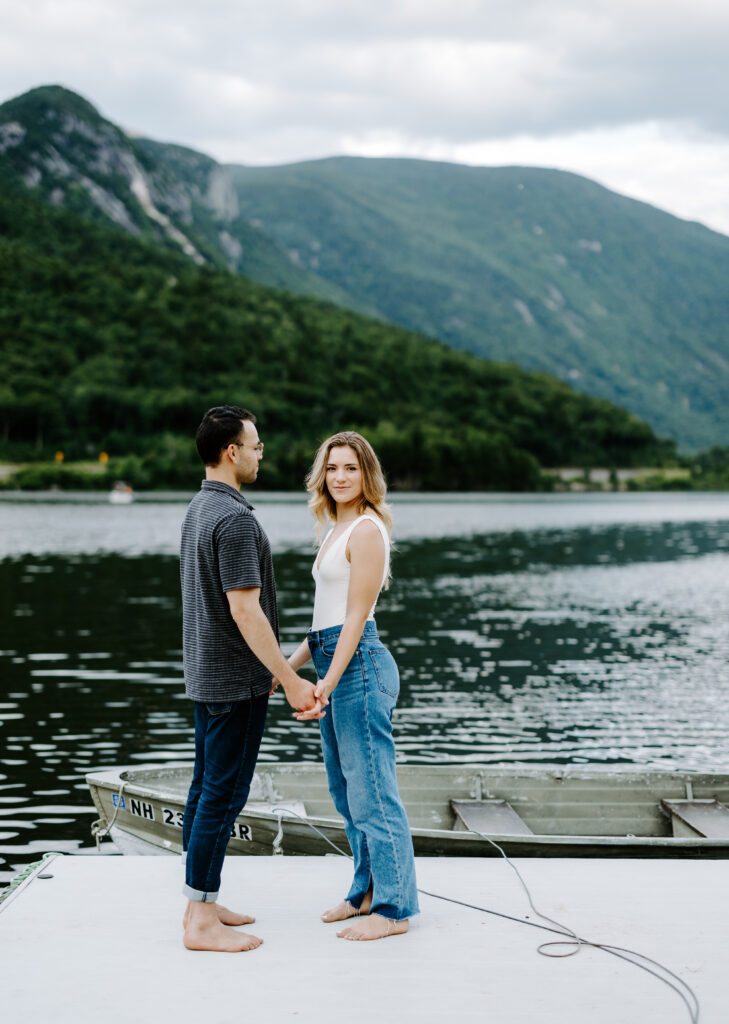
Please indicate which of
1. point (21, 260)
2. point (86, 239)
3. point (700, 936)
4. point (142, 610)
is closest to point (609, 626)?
point (142, 610)

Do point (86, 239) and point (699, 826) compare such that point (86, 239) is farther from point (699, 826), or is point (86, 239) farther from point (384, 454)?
point (699, 826)

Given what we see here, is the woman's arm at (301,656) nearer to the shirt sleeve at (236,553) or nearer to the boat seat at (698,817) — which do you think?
the shirt sleeve at (236,553)

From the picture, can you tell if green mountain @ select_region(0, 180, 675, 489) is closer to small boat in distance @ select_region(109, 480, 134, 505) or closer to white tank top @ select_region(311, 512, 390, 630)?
small boat in distance @ select_region(109, 480, 134, 505)

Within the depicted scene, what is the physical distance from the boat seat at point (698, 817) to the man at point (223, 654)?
174 inches

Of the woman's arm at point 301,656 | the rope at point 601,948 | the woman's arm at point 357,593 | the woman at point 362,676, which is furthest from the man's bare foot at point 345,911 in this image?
the woman's arm at point 301,656

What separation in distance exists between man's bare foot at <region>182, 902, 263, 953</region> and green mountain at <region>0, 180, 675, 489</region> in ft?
461

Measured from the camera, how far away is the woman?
514 centimetres

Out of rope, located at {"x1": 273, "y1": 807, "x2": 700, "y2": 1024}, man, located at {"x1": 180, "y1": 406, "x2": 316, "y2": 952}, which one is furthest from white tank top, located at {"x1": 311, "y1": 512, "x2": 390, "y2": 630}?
rope, located at {"x1": 273, "y1": 807, "x2": 700, "y2": 1024}

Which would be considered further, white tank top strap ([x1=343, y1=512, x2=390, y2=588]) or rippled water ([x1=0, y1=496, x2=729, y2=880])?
rippled water ([x1=0, y1=496, x2=729, y2=880])

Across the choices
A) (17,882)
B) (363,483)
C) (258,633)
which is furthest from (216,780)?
(17,882)

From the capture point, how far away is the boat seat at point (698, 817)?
8352mm

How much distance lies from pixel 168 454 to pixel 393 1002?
14430 cm

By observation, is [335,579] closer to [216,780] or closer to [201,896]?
[216,780]

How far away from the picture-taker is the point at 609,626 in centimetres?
2989
